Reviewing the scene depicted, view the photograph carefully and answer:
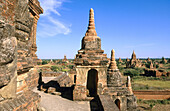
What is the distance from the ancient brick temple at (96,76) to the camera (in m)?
7.23

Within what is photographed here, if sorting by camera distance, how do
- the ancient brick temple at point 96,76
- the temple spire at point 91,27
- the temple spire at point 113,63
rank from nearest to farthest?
the ancient brick temple at point 96,76 → the temple spire at point 91,27 → the temple spire at point 113,63

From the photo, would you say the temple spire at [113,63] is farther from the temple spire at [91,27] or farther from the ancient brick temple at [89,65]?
the temple spire at [91,27]

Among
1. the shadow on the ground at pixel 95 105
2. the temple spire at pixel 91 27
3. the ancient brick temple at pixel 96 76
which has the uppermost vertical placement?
the temple spire at pixel 91 27

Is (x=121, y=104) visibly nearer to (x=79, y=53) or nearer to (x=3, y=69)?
(x=79, y=53)

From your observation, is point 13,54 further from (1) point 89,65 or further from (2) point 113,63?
(2) point 113,63

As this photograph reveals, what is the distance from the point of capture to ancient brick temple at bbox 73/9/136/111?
23.7 ft

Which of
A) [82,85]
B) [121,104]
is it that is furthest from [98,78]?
[121,104]

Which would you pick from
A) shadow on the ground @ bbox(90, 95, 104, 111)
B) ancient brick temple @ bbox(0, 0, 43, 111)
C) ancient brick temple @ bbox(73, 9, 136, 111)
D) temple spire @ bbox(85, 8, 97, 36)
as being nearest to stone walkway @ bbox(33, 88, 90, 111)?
shadow on the ground @ bbox(90, 95, 104, 111)

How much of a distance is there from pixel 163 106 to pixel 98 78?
15.9 meters

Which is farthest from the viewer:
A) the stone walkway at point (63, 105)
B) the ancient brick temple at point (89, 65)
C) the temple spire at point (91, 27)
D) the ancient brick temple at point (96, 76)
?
the temple spire at point (91, 27)

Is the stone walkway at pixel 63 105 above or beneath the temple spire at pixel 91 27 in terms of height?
beneath

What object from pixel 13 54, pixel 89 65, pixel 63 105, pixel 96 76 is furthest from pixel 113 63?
pixel 13 54

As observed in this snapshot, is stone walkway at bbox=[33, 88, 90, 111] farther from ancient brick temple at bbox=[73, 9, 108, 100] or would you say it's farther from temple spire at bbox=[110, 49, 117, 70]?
temple spire at bbox=[110, 49, 117, 70]

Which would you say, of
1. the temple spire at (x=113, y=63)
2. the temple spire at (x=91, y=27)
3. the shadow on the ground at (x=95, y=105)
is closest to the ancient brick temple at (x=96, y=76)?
the temple spire at (x=91, y=27)
